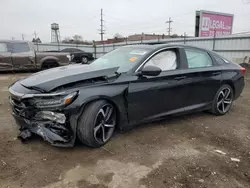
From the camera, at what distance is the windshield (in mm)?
3348

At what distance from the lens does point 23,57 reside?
388 inches

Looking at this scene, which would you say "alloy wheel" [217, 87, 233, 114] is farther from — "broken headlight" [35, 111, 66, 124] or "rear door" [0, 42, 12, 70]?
"rear door" [0, 42, 12, 70]

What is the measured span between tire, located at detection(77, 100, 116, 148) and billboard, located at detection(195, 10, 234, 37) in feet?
50.6

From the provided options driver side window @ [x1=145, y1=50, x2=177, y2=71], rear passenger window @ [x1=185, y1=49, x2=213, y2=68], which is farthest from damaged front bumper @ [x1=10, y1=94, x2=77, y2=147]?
rear passenger window @ [x1=185, y1=49, x2=213, y2=68]

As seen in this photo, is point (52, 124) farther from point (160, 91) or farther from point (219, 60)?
point (219, 60)

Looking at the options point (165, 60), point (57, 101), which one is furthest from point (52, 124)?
point (165, 60)

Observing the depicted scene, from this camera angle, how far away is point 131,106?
3.16m

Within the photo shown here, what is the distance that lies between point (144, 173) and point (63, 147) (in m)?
1.18

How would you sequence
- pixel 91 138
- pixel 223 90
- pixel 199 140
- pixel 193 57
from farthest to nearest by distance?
pixel 223 90, pixel 193 57, pixel 199 140, pixel 91 138

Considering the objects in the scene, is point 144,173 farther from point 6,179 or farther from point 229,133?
point 229,133

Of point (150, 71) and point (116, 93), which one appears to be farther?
point (150, 71)

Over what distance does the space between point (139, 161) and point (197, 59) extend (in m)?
2.39

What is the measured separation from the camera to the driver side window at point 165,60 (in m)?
3.52

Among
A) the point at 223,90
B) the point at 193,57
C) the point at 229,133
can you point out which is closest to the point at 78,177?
Result: the point at 229,133
